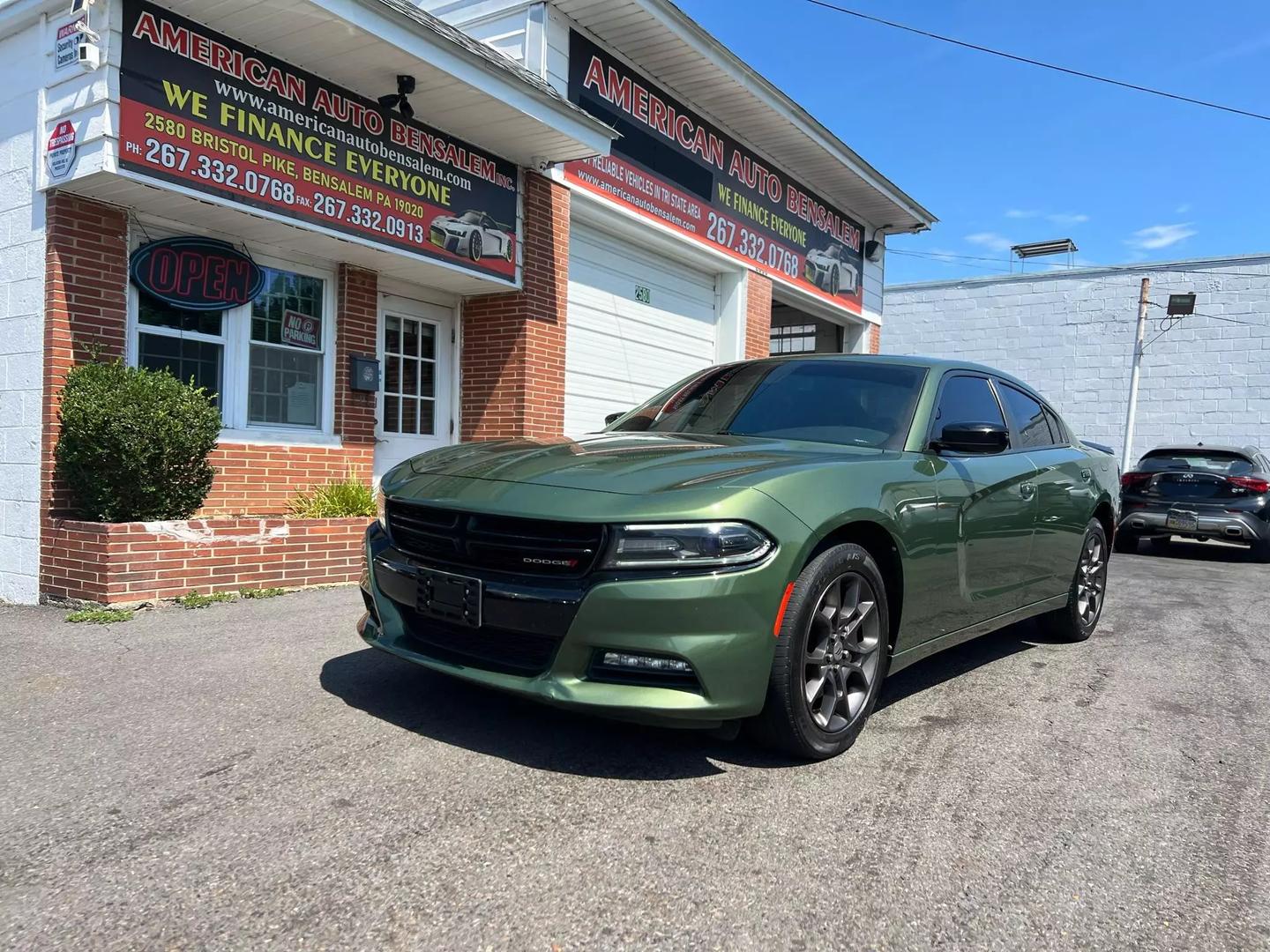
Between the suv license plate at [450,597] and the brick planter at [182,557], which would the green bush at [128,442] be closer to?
the brick planter at [182,557]

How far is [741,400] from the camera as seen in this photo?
14.8 ft

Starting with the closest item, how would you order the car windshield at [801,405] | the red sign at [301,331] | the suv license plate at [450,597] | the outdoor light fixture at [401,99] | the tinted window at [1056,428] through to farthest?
1. the suv license plate at [450,597]
2. the car windshield at [801,405]
3. the tinted window at [1056,428]
4. the outdoor light fixture at [401,99]
5. the red sign at [301,331]

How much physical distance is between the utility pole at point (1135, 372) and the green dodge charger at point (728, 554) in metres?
16.3

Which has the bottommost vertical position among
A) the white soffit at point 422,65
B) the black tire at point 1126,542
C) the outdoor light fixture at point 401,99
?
the black tire at point 1126,542

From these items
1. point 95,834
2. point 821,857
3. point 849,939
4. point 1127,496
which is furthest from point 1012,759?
point 1127,496

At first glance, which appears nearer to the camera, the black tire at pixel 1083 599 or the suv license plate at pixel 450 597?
the suv license plate at pixel 450 597

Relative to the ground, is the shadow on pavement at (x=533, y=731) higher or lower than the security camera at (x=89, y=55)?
lower

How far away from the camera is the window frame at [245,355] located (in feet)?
21.2

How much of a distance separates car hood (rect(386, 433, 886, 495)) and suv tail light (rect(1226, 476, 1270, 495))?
29.9 ft

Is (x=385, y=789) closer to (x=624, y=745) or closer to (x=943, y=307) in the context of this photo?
(x=624, y=745)

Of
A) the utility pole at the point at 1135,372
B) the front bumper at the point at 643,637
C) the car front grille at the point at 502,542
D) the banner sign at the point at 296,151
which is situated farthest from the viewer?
the utility pole at the point at 1135,372

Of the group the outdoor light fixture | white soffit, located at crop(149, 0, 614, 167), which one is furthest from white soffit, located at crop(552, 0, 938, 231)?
the outdoor light fixture

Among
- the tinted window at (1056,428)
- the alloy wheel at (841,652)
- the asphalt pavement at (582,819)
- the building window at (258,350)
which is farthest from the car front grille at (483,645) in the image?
the building window at (258,350)

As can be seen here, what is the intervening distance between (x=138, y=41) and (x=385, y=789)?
5188 millimetres
